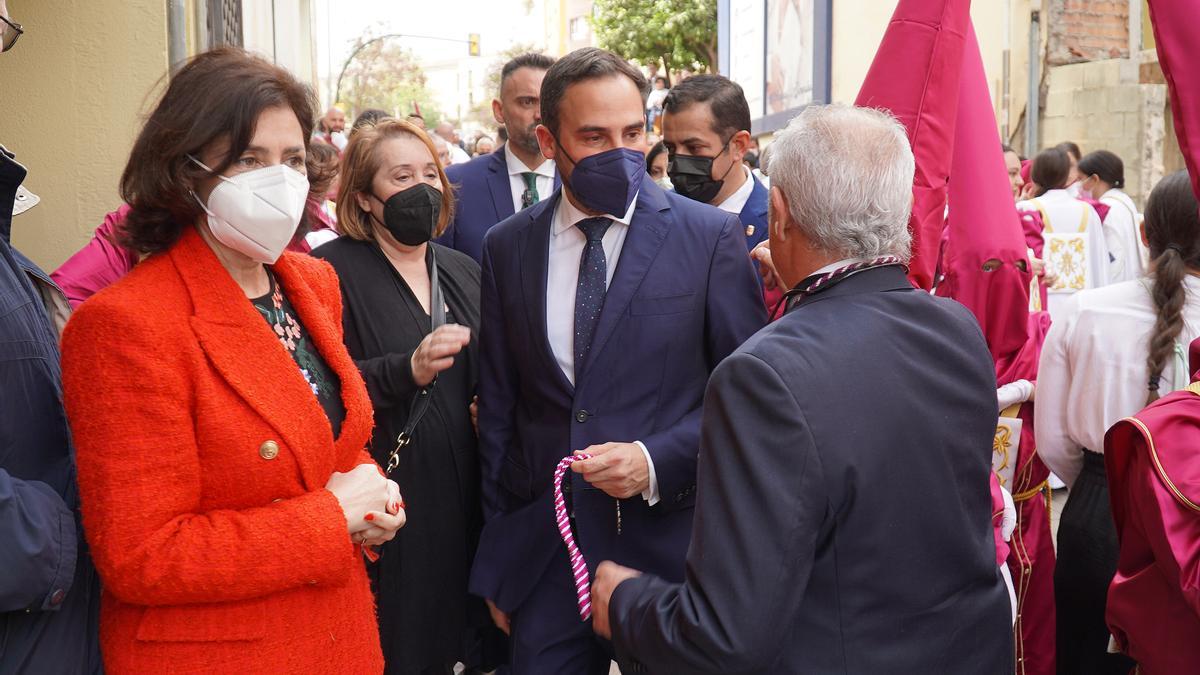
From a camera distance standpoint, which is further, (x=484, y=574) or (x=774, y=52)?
(x=774, y=52)

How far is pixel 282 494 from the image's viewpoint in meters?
2.24

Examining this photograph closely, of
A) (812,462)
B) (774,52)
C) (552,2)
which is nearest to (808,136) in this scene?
(812,462)

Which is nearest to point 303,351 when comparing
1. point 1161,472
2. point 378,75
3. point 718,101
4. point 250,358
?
point 250,358

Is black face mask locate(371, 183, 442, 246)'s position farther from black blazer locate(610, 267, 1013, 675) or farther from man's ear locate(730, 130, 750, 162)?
black blazer locate(610, 267, 1013, 675)

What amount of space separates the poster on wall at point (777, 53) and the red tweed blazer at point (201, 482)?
11.7m

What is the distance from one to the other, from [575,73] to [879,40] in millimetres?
12334

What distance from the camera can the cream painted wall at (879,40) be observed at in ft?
46.9

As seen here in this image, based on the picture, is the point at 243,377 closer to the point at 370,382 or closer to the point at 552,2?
the point at 370,382

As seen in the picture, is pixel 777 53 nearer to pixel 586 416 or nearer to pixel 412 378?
pixel 412 378

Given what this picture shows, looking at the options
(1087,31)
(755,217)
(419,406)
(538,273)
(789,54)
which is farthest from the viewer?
(789,54)

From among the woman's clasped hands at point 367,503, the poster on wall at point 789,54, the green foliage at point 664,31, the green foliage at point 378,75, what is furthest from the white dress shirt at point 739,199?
the green foliage at point 378,75

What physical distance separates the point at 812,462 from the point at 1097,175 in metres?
7.98

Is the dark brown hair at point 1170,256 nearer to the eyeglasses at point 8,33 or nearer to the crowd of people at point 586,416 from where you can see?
the crowd of people at point 586,416

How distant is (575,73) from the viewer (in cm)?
306
